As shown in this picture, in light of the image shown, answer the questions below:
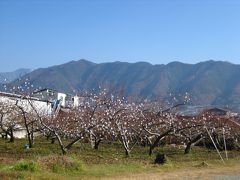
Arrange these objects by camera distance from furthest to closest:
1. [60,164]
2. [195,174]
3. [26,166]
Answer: [195,174]
[60,164]
[26,166]

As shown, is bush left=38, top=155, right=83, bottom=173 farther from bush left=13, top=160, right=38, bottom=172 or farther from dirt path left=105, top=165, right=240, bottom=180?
dirt path left=105, top=165, right=240, bottom=180

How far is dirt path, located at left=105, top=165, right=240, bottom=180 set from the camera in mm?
A: 15008

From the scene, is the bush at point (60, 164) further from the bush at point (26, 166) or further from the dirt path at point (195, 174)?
the dirt path at point (195, 174)

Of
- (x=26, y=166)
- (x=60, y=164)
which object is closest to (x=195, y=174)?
(x=60, y=164)

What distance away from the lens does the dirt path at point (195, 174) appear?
49.2 ft

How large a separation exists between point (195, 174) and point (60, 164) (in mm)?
4745

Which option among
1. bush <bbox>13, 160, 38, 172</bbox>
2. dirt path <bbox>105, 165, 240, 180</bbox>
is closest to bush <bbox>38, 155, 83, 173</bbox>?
bush <bbox>13, 160, 38, 172</bbox>

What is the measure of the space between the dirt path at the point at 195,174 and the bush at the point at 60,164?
5.18ft

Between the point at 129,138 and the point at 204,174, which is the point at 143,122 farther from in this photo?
the point at 204,174

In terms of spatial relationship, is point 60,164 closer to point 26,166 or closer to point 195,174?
point 26,166

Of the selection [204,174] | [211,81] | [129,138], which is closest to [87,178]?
[204,174]

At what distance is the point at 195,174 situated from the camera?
53.1ft

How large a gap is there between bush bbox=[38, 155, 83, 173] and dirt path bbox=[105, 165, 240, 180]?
1.58m

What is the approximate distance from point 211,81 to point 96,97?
576ft
